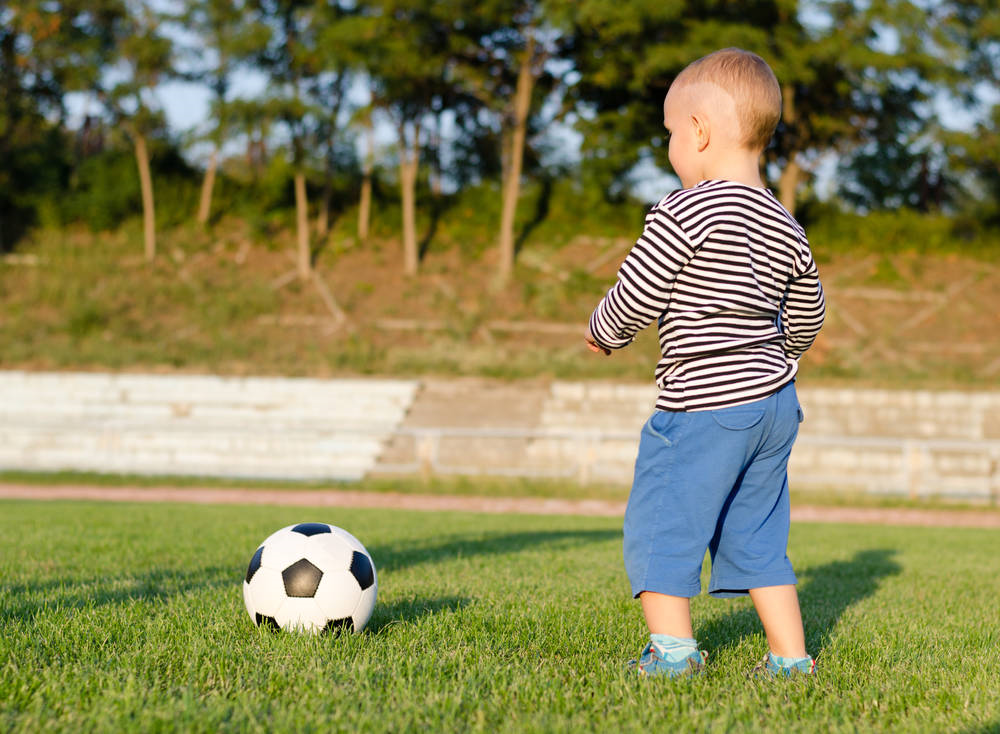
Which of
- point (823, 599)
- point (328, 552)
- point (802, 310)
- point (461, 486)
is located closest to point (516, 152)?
point (461, 486)

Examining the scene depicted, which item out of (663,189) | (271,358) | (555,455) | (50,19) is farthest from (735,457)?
(50,19)

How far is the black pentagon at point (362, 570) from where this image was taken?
11.8ft

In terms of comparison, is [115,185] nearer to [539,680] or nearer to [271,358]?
[271,358]

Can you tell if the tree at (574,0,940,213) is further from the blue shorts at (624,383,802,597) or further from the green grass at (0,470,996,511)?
the blue shorts at (624,383,802,597)

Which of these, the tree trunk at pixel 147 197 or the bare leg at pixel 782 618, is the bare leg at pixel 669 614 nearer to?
the bare leg at pixel 782 618

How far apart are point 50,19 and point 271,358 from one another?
14974 millimetres

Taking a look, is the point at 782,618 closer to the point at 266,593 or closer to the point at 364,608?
the point at 364,608

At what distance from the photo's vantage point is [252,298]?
28500mm

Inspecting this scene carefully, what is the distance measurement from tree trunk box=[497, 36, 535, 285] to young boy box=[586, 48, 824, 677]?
2617cm

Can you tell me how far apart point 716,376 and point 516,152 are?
2662cm

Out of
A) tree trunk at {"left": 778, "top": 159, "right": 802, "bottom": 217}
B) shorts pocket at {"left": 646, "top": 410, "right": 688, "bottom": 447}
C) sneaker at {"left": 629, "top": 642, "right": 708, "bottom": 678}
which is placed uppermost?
shorts pocket at {"left": 646, "top": 410, "right": 688, "bottom": 447}

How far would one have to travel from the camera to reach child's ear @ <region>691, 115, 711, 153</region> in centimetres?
307

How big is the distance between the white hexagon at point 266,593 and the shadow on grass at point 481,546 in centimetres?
218

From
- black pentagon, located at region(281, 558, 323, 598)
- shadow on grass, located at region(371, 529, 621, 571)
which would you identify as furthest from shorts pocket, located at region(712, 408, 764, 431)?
shadow on grass, located at region(371, 529, 621, 571)
